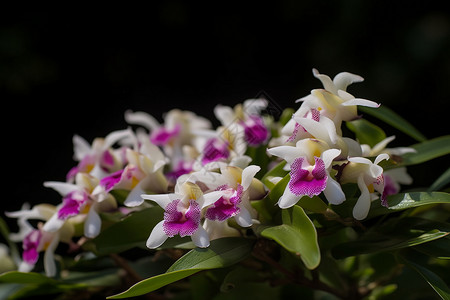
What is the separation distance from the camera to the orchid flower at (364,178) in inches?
20.7

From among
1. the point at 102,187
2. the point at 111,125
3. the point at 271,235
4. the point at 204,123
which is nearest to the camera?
the point at 271,235

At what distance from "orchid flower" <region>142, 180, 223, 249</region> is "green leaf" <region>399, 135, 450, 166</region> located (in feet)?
0.77

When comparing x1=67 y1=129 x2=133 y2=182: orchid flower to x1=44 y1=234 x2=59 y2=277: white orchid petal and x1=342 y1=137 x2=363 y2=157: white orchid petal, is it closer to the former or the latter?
x1=44 y1=234 x2=59 y2=277: white orchid petal

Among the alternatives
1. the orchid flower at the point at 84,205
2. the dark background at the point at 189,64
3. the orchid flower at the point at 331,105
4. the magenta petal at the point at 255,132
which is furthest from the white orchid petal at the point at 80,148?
the dark background at the point at 189,64

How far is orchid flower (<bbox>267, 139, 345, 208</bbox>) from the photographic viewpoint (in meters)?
0.50

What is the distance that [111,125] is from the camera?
1.87 meters

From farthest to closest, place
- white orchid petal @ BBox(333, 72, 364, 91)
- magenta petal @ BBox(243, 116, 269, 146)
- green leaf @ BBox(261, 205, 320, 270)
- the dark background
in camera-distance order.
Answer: the dark background → magenta petal @ BBox(243, 116, 269, 146) → white orchid petal @ BBox(333, 72, 364, 91) → green leaf @ BBox(261, 205, 320, 270)

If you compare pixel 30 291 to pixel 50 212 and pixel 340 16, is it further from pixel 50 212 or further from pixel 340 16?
pixel 340 16

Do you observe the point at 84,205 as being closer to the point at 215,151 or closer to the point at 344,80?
the point at 215,151

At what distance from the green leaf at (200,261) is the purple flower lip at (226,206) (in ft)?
0.11

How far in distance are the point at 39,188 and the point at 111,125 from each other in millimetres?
295

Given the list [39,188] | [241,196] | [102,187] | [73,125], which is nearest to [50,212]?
[102,187]

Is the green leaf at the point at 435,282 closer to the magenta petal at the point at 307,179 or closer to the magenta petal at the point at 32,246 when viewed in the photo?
the magenta petal at the point at 307,179

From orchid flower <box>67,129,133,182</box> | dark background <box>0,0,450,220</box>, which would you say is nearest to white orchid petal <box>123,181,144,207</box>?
orchid flower <box>67,129,133,182</box>
